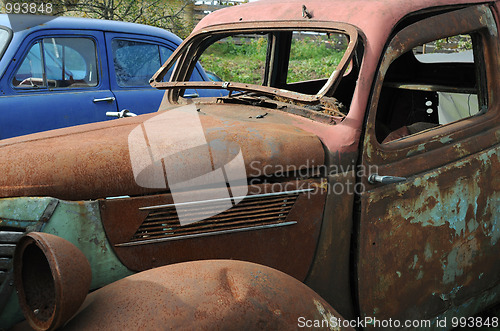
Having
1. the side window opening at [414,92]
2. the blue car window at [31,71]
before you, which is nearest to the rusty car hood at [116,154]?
the side window opening at [414,92]

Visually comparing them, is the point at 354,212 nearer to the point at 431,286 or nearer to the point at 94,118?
the point at 431,286

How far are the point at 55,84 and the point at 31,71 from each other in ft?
0.83

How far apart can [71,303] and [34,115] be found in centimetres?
380

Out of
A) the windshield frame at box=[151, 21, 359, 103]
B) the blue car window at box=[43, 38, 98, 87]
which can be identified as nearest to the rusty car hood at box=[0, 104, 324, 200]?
the windshield frame at box=[151, 21, 359, 103]

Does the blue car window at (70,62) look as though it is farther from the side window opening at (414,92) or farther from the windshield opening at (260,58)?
the windshield opening at (260,58)

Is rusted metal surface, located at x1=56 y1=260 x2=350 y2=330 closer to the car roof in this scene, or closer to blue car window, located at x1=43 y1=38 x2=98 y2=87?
blue car window, located at x1=43 y1=38 x2=98 y2=87

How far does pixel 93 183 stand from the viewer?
1815 millimetres

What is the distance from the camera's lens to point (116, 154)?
191 cm

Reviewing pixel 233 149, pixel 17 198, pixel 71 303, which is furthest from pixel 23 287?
pixel 233 149

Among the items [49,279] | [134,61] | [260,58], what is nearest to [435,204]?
[49,279]

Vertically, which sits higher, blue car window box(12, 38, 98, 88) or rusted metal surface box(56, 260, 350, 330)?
blue car window box(12, 38, 98, 88)

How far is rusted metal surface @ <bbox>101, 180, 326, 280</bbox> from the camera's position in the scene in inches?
72.4

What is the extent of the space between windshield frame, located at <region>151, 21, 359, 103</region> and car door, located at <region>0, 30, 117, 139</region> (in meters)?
2.27

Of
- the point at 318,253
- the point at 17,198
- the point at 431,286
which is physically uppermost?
the point at 17,198
